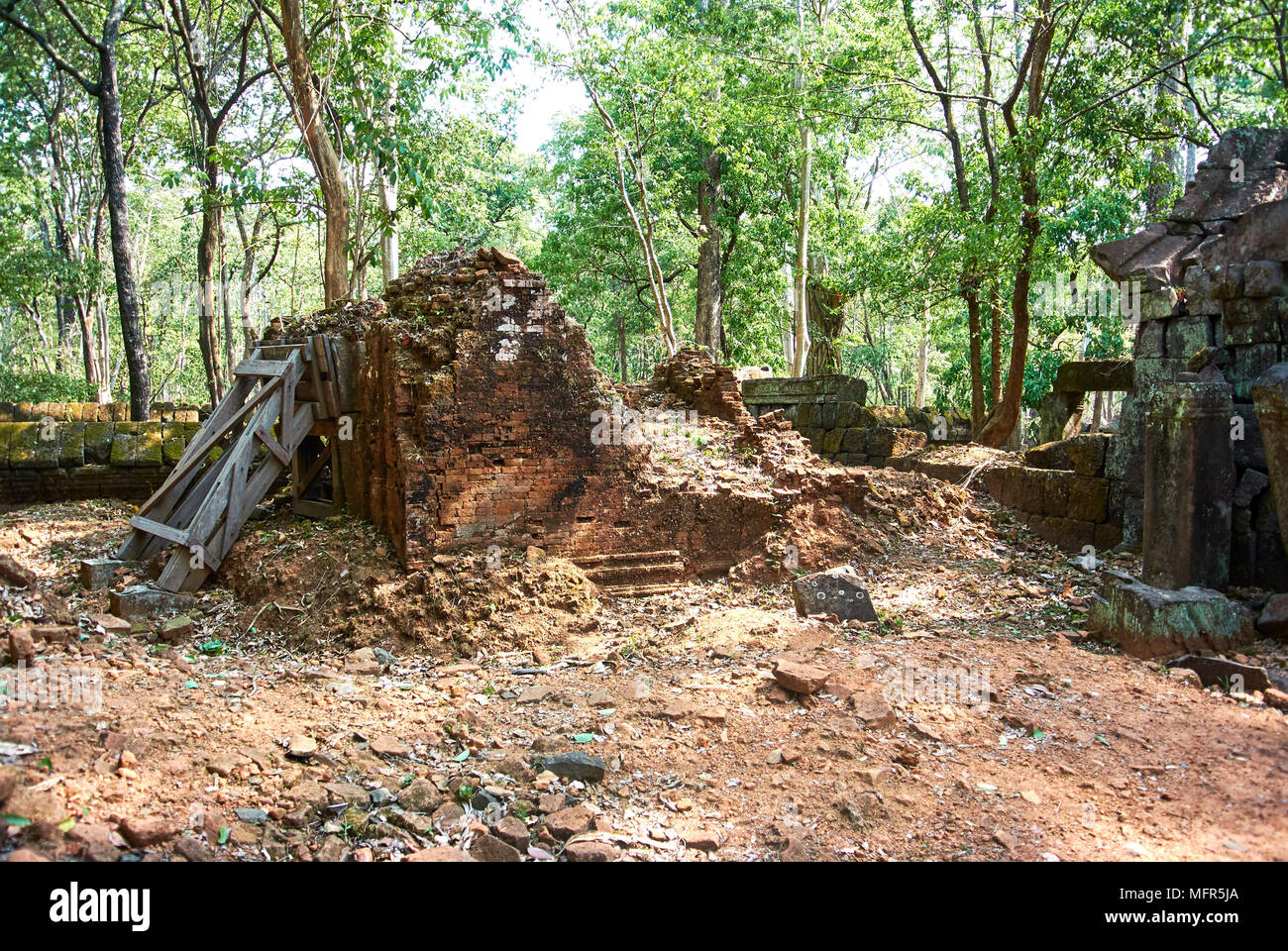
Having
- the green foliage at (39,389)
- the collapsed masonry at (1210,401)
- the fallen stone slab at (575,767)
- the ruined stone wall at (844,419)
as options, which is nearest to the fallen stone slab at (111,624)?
the fallen stone slab at (575,767)

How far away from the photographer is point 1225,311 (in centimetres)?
736

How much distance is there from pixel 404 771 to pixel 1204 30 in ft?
26.0

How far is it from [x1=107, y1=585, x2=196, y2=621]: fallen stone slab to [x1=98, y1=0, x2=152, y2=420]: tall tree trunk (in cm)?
616

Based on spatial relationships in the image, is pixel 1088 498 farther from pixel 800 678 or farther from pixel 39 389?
pixel 39 389

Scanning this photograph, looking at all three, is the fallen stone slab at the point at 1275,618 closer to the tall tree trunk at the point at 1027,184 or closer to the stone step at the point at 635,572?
the stone step at the point at 635,572

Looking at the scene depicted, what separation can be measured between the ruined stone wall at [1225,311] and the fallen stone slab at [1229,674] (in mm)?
1478

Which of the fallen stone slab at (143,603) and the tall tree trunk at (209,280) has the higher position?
the tall tree trunk at (209,280)

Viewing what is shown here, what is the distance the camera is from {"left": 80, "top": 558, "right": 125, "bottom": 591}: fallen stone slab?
7.38m

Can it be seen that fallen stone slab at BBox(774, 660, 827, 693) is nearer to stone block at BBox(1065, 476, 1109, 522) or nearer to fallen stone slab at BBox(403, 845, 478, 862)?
fallen stone slab at BBox(403, 845, 478, 862)

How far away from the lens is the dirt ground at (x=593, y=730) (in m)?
3.83

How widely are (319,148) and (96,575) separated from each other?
259 inches

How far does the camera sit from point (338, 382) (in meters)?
8.14

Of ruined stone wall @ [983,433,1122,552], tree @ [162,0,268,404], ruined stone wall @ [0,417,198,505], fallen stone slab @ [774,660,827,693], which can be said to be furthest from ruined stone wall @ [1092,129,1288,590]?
tree @ [162,0,268,404]

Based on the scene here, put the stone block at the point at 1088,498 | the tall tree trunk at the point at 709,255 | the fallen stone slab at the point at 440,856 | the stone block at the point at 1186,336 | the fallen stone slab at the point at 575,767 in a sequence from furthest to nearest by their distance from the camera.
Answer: the tall tree trunk at the point at 709,255 → the stone block at the point at 1088,498 → the stone block at the point at 1186,336 → the fallen stone slab at the point at 575,767 → the fallen stone slab at the point at 440,856
